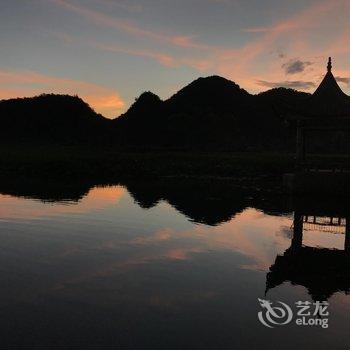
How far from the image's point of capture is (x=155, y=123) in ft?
412

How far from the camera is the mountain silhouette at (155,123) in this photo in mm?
104062

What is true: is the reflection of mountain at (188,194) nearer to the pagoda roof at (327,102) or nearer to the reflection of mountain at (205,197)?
the reflection of mountain at (205,197)

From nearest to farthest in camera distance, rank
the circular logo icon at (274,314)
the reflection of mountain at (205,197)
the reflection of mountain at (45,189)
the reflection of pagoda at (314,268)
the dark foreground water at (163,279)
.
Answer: the dark foreground water at (163,279) → the circular logo icon at (274,314) → the reflection of pagoda at (314,268) → the reflection of mountain at (205,197) → the reflection of mountain at (45,189)

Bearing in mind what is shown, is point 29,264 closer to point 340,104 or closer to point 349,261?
point 349,261

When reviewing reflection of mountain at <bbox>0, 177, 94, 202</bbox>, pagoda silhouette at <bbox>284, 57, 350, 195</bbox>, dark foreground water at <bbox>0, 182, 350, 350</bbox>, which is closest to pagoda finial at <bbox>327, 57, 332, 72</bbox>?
pagoda silhouette at <bbox>284, 57, 350, 195</bbox>

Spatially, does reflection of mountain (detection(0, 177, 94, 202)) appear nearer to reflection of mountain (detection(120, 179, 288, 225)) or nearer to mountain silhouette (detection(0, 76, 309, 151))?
reflection of mountain (detection(120, 179, 288, 225))

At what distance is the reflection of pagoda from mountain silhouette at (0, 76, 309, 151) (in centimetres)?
8129

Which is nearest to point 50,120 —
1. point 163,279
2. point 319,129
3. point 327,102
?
point 327,102

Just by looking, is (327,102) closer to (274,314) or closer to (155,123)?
(274,314)

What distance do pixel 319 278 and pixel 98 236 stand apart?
755 cm

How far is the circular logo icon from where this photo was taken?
330 inches

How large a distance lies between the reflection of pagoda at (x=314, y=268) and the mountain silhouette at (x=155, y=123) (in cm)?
8129

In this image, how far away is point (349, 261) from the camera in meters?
13.6

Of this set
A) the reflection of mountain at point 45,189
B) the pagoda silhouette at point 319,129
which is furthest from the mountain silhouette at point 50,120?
the pagoda silhouette at point 319,129
